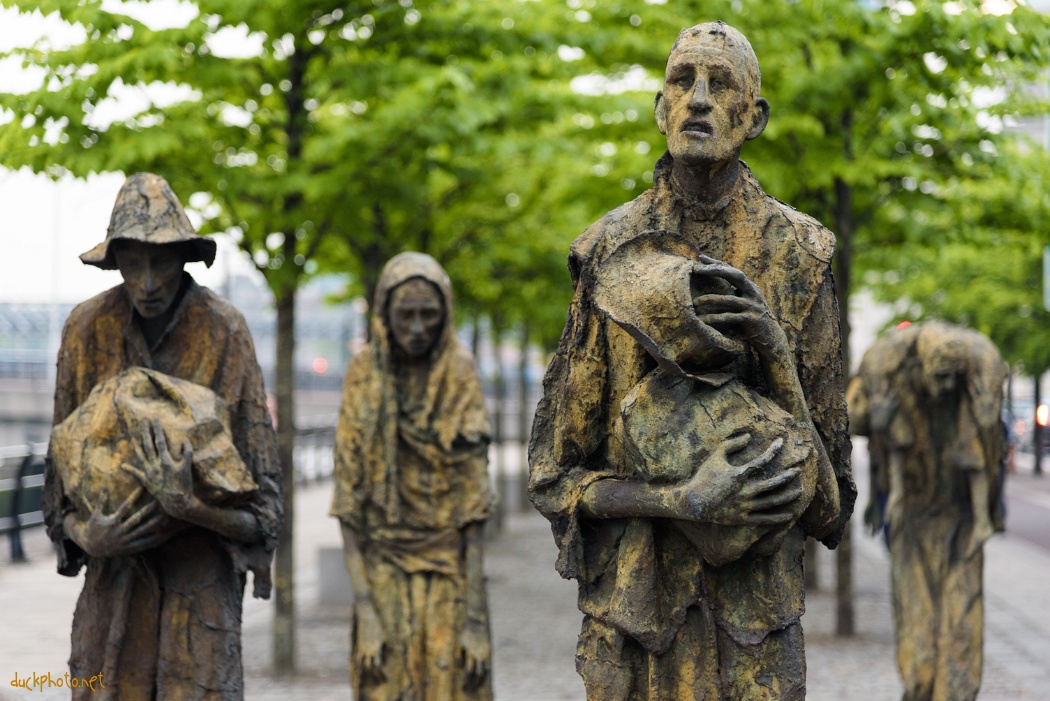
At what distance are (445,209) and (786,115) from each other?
16.5 ft

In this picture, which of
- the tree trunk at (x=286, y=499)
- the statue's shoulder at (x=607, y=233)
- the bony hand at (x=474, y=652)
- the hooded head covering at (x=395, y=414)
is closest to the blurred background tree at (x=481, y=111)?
the tree trunk at (x=286, y=499)

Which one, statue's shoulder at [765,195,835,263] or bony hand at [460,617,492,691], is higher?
statue's shoulder at [765,195,835,263]

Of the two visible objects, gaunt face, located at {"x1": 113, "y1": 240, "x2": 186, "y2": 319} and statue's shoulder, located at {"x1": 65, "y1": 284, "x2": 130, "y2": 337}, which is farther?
statue's shoulder, located at {"x1": 65, "y1": 284, "x2": 130, "y2": 337}

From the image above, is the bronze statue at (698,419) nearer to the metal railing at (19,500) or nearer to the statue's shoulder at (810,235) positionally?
the statue's shoulder at (810,235)

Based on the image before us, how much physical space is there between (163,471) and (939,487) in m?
5.41

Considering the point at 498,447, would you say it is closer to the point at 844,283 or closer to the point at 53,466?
the point at 844,283

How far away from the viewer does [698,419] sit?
11.9 ft

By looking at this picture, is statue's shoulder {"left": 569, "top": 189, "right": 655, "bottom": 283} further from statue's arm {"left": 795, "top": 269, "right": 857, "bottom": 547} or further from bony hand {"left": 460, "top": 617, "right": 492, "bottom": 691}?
bony hand {"left": 460, "top": 617, "right": 492, "bottom": 691}

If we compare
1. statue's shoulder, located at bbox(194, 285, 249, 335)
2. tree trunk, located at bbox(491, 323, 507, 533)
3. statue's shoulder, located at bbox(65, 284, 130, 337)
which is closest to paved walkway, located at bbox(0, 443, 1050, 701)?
tree trunk, located at bbox(491, 323, 507, 533)

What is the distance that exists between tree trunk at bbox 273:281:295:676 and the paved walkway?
0.94 ft

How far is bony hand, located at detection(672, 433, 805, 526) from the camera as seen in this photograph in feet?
11.6

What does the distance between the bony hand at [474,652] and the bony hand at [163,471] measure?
275 cm

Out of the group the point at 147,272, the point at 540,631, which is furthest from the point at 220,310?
the point at 540,631

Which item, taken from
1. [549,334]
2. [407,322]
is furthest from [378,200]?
[549,334]
